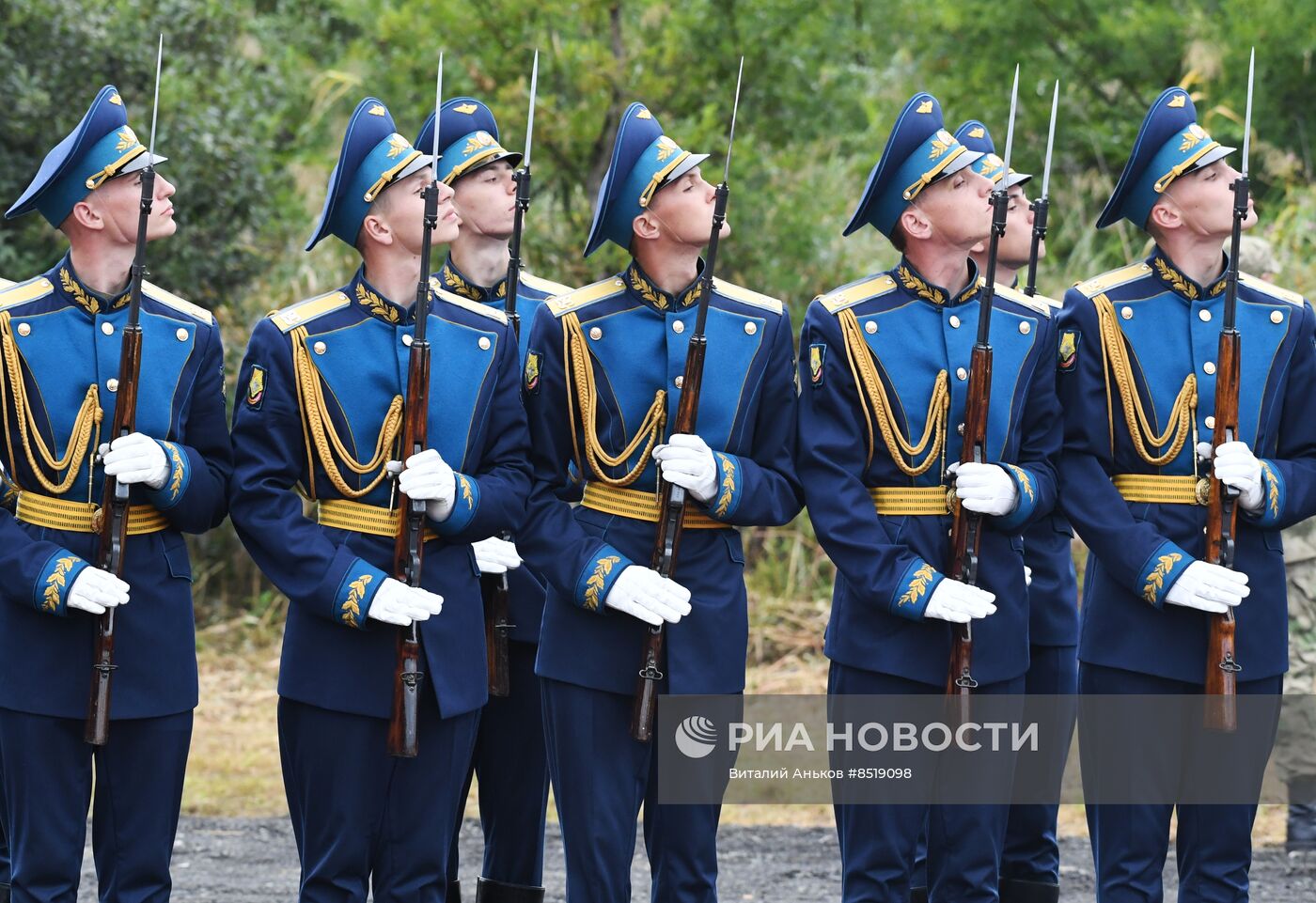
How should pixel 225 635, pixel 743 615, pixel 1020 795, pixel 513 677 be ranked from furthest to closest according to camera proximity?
1. pixel 225 635
2. pixel 1020 795
3. pixel 513 677
4. pixel 743 615

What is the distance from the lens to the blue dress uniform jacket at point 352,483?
4566 millimetres

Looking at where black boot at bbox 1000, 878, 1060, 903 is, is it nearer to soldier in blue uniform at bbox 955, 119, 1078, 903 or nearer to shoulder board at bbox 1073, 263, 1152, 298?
soldier in blue uniform at bbox 955, 119, 1078, 903

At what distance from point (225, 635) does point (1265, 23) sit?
830 centimetres

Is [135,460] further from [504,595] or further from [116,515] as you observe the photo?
[504,595]

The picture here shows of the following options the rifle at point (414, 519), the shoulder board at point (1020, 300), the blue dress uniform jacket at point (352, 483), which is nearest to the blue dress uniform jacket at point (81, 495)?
the blue dress uniform jacket at point (352, 483)

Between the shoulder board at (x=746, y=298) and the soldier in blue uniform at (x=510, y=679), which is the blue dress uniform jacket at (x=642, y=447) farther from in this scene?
the soldier in blue uniform at (x=510, y=679)

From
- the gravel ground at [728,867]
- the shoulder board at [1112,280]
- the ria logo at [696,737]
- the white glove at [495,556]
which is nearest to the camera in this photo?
the ria logo at [696,737]

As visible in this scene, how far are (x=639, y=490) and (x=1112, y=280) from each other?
141 cm

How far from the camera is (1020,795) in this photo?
604 centimetres

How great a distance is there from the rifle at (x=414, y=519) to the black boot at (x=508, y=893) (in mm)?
1345

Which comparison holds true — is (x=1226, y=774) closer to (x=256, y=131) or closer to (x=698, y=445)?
(x=698, y=445)

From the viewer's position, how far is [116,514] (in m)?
4.56

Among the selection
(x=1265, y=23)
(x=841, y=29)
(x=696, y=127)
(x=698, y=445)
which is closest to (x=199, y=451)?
(x=698, y=445)

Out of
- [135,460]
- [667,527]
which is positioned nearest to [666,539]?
[667,527]
